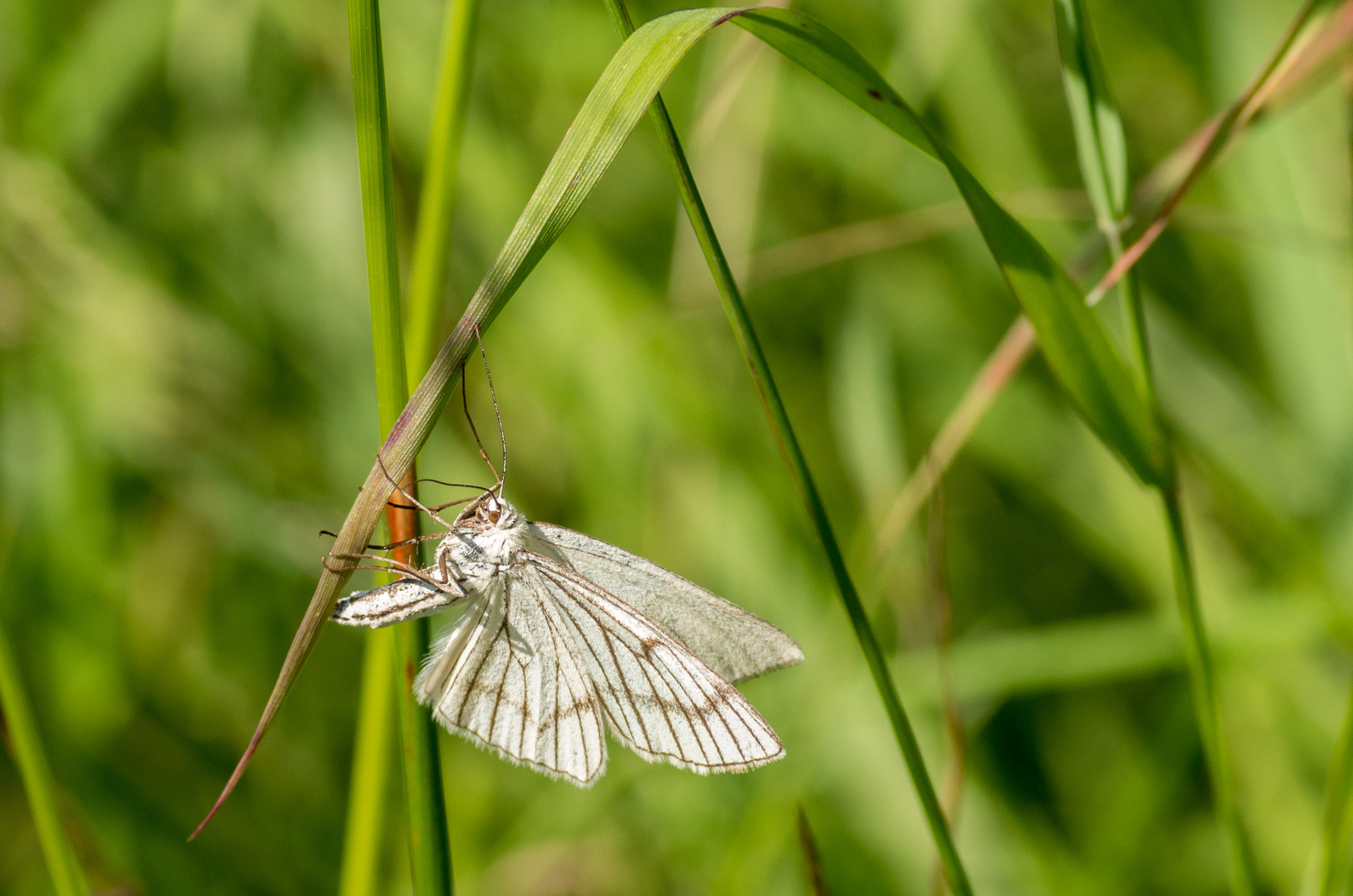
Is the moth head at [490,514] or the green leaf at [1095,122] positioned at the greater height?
the green leaf at [1095,122]

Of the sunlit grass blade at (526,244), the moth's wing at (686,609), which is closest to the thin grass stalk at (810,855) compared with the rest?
the moth's wing at (686,609)

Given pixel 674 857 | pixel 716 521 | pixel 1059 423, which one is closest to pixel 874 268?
pixel 1059 423

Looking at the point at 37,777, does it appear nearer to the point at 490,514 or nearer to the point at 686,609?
the point at 490,514

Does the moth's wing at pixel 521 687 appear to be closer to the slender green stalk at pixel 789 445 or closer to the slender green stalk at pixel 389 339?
the slender green stalk at pixel 389 339

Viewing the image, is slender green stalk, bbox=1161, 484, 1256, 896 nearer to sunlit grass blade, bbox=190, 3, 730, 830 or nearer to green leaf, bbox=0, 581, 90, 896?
sunlit grass blade, bbox=190, 3, 730, 830

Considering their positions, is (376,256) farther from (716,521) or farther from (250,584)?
(250,584)

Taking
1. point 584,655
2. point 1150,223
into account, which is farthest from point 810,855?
point 1150,223
